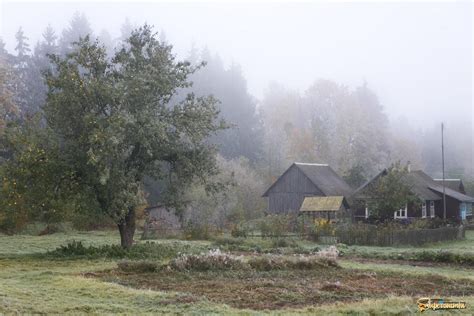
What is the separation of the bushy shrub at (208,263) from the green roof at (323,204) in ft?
99.5

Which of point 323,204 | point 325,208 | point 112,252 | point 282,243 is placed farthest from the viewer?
point 323,204

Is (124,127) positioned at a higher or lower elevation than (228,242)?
higher

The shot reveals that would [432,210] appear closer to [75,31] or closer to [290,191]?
[290,191]

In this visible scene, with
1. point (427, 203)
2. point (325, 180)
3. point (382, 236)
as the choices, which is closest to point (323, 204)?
point (325, 180)

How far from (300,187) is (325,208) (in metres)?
8.31

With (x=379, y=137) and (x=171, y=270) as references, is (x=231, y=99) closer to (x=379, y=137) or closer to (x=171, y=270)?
(x=379, y=137)

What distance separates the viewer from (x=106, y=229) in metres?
50.0

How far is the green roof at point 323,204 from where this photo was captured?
4884 cm

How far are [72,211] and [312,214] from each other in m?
27.4

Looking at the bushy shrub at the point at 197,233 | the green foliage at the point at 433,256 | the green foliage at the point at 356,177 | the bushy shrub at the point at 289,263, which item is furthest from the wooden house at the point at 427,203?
the bushy shrub at the point at 289,263

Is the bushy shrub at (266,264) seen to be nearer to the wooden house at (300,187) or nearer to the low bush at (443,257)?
the low bush at (443,257)

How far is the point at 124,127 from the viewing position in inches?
965

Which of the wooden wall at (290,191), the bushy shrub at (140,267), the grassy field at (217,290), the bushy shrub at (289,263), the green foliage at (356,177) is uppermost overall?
the green foliage at (356,177)

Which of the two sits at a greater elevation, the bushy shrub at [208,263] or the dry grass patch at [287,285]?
the bushy shrub at [208,263]
